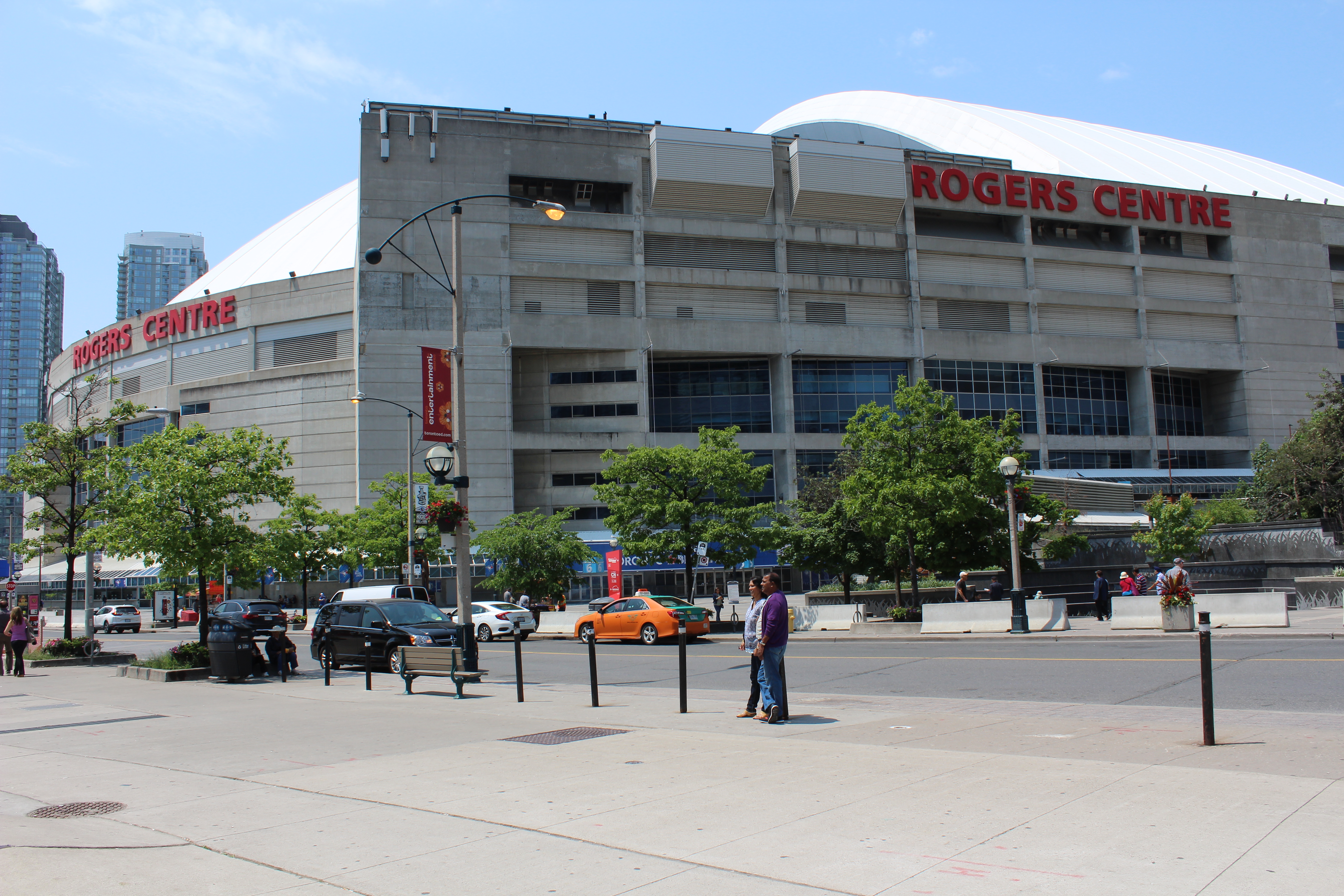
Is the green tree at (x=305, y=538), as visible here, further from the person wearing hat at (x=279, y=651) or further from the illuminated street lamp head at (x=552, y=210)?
the illuminated street lamp head at (x=552, y=210)

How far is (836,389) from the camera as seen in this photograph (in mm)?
66938

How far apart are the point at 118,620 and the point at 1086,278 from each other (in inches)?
2676

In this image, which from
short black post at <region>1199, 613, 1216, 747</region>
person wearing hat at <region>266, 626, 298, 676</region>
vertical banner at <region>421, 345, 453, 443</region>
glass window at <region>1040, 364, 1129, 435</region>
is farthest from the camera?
glass window at <region>1040, 364, 1129, 435</region>

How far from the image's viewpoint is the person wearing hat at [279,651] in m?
20.5

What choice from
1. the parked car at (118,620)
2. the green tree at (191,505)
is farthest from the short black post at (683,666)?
the parked car at (118,620)

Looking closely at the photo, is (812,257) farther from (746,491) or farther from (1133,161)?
(1133,161)

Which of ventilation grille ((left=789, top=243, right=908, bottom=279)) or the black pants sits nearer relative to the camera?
the black pants

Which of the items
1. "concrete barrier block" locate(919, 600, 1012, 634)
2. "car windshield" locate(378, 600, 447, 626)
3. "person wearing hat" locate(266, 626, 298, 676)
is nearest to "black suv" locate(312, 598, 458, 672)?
"car windshield" locate(378, 600, 447, 626)

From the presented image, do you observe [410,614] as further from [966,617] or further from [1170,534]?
[1170,534]

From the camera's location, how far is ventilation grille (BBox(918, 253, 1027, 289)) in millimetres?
68312

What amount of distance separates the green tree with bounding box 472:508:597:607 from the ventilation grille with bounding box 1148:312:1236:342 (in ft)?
166

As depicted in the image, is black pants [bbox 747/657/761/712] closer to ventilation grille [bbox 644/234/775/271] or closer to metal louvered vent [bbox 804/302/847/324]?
ventilation grille [bbox 644/234/775/271]

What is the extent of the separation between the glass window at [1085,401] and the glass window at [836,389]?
12.0 m

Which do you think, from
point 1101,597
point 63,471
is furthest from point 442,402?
point 1101,597
